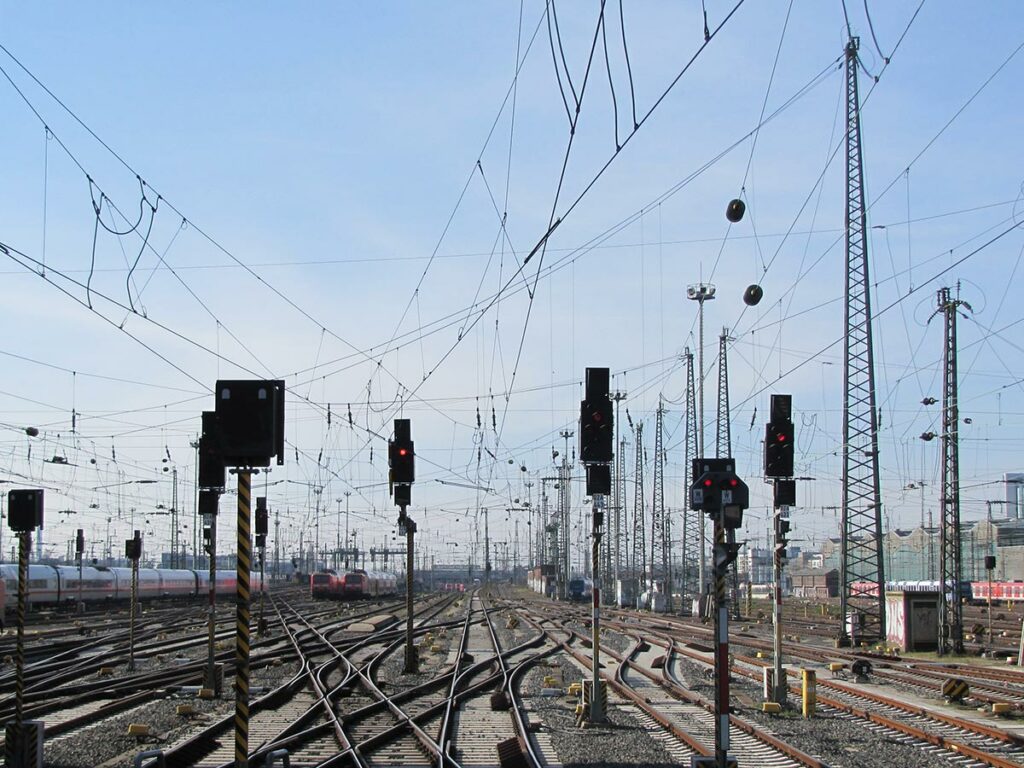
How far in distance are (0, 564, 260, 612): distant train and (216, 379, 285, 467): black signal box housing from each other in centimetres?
4525

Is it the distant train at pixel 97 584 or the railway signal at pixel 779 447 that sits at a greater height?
the railway signal at pixel 779 447

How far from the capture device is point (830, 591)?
109 m

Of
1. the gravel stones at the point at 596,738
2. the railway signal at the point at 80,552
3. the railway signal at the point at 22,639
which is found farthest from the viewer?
the railway signal at the point at 80,552

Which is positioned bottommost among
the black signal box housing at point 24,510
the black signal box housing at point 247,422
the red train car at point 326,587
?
the red train car at point 326,587

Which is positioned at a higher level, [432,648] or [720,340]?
[720,340]

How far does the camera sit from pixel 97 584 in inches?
3034

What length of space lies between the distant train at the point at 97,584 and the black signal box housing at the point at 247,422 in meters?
45.3

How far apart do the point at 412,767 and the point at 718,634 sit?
4.45m

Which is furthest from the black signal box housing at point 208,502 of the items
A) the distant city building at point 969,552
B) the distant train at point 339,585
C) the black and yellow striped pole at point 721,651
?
the distant city building at point 969,552

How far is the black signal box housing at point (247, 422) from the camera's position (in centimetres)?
1273

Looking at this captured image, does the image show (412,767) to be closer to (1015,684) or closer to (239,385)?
(239,385)

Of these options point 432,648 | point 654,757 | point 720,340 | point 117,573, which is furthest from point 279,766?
point 117,573

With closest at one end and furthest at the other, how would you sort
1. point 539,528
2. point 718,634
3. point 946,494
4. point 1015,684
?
point 718,634 < point 1015,684 < point 946,494 < point 539,528

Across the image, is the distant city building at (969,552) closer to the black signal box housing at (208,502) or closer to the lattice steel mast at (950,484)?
the lattice steel mast at (950,484)
